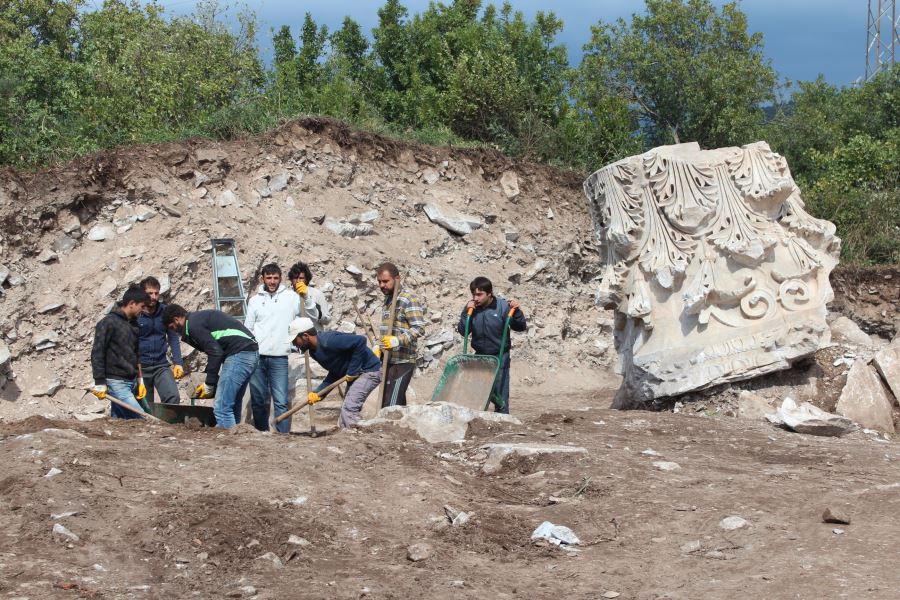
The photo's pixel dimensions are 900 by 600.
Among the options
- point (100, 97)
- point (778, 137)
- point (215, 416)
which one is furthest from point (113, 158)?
point (778, 137)

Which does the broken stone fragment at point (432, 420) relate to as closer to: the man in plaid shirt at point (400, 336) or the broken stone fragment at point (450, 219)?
the man in plaid shirt at point (400, 336)

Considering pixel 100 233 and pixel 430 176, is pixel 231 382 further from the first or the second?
pixel 430 176

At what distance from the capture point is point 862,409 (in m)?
8.55

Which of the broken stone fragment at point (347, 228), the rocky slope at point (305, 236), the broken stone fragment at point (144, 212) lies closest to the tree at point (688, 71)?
the rocky slope at point (305, 236)

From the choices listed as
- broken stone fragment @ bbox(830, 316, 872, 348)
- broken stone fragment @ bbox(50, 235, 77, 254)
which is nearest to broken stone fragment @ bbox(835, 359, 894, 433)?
broken stone fragment @ bbox(830, 316, 872, 348)

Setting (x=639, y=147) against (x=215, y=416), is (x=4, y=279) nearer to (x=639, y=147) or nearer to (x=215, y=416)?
(x=215, y=416)

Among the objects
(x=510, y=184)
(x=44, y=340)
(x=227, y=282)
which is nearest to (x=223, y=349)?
(x=44, y=340)

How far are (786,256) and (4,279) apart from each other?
28.1 ft

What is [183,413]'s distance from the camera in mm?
7844

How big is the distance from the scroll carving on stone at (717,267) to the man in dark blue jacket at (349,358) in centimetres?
275

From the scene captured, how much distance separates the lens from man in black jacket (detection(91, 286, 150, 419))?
7617 mm

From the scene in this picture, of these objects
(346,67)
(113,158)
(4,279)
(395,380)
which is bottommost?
(395,380)

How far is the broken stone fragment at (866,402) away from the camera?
335 inches

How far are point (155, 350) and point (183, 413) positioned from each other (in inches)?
33.8
